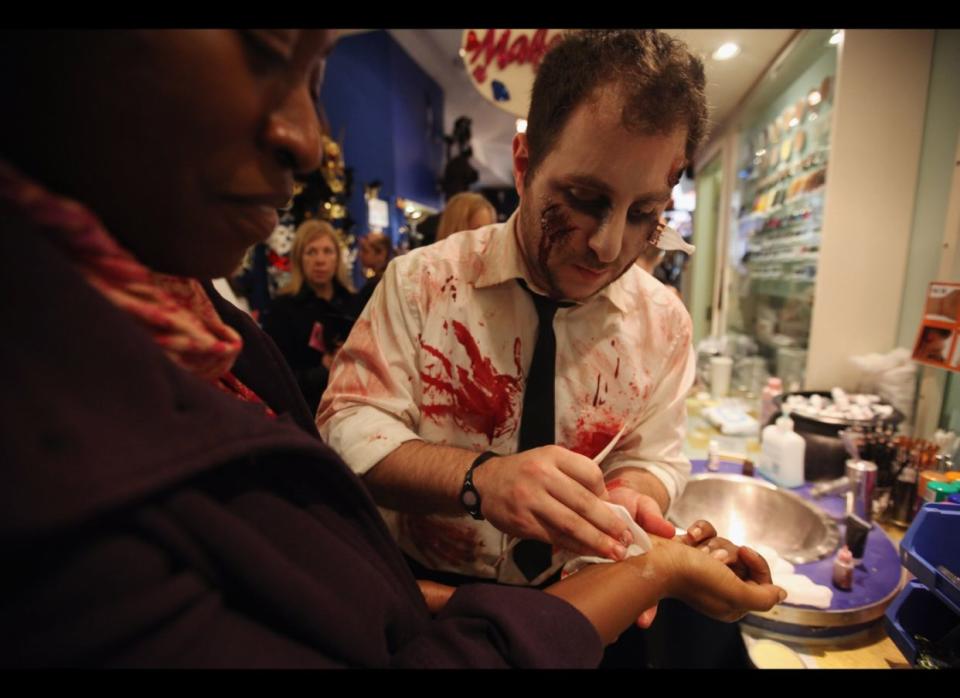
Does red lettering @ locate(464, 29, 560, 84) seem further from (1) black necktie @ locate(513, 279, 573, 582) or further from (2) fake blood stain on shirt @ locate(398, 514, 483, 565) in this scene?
(2) fake blood stain on shirt @ locate(398, 514, 483, 565)

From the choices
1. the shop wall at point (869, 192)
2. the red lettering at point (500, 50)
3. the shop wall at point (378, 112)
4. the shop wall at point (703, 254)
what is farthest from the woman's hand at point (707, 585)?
the shop wall at point (703, 254)

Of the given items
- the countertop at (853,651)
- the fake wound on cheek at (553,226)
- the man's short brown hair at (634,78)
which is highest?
the man's short brown hair at (634,78)

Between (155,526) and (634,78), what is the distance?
2.95 feet

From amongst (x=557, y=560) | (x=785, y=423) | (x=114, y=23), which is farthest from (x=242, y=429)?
(x=785, y=423)

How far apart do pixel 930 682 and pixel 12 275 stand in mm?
1007

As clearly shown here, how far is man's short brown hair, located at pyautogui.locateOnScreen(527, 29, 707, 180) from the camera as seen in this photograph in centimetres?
78

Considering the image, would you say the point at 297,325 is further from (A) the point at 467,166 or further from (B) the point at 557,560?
(A) the point at 467,166

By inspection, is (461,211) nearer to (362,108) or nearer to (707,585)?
(707,585)

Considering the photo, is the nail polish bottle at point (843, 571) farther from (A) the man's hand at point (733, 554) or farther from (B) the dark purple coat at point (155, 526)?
(B) the dark purple coat at point (155, 526)

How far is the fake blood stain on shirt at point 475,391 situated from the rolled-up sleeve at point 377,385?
5 cm

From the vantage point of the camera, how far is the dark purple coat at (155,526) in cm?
31

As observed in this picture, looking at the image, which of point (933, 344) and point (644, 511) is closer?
point (644, 511)

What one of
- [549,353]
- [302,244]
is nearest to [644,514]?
[549,353]

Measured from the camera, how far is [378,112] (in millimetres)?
5031
